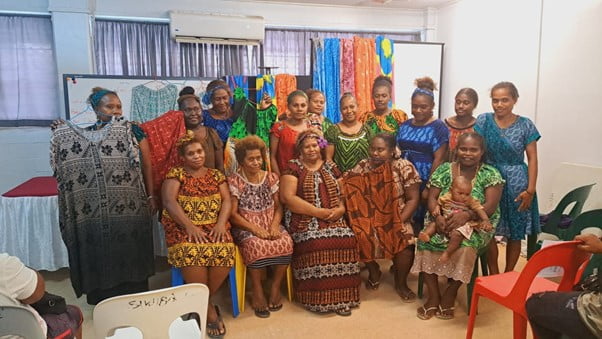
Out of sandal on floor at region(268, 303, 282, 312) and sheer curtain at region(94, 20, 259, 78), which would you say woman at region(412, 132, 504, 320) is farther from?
sheer curtain at region(94, 20, 259, 78)

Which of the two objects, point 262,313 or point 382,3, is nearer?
point 262,313

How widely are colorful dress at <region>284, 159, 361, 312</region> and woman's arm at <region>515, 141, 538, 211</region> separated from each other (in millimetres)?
1128

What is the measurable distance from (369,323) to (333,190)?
2.81ft

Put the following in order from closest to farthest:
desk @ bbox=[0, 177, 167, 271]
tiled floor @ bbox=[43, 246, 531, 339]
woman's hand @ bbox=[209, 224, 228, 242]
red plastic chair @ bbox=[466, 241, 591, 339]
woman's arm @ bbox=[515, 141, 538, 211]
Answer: red plastic chair @ bbox=[466, 241, 591, 339]
tiled floor @ bbox=[43, 246, 531, 339]
woman's hand @ bbox=[209, 224, 228, 242]
woman's arm @ bbox=[515, 141, 538, 211]
desk @ bbox=[0, 177, 167, 271]

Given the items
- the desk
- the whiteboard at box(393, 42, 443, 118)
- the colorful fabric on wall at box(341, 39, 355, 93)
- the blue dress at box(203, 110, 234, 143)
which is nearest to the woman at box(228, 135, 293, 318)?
the blue dress at box(203, 110, 234, 143)

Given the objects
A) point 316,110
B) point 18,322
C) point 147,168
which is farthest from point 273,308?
point 18,322

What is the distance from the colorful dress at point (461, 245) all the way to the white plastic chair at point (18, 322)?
2.06 meters

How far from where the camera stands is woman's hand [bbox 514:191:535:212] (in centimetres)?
285

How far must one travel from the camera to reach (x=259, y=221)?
2846 mm

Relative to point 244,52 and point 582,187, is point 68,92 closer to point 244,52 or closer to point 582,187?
point 244,52

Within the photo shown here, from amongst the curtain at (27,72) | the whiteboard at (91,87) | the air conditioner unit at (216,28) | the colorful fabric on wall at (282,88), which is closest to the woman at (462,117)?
the colorful fabric on wall at (282,88)

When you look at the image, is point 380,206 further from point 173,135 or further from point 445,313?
point 173,135

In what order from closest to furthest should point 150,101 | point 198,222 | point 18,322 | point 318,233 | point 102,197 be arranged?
point 18,322, point 102,197, point 198,222, point 318,233, point 150,101

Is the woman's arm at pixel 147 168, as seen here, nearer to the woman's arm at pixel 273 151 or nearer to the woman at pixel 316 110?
the woman's arm at pixel 273 151
